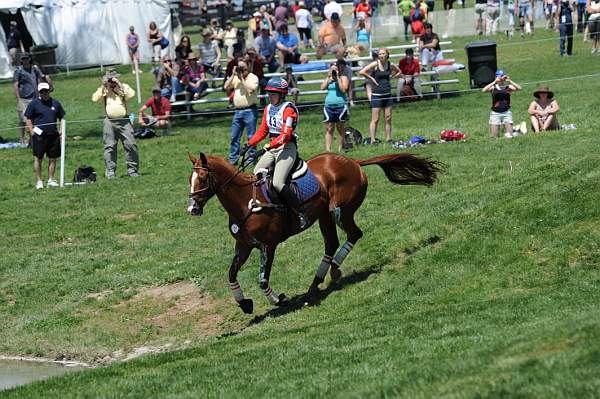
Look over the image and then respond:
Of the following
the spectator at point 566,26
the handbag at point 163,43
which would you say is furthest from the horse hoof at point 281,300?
the spectator at point 566,26

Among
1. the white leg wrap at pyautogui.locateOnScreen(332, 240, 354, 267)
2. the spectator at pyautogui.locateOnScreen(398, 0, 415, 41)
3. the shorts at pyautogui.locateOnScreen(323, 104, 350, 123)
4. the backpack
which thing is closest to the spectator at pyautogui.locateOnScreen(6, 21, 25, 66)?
the spectator at pyautogui.locateOnScreen(398, 0, 415, 41)

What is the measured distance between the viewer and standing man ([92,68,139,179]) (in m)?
23.2

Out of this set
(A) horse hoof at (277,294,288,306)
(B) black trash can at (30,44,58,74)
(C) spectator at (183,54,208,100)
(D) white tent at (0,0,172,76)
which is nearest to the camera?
(A) horse hoof at (277,294,288,306)

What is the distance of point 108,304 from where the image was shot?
Result: 15578 mm

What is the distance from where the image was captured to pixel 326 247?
593 inches

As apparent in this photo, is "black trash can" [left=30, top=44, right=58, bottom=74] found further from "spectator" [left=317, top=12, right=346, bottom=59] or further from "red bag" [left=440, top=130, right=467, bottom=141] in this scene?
"red bag" [left=440, top=130, right=467, bottom=141]

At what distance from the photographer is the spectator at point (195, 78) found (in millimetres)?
32188

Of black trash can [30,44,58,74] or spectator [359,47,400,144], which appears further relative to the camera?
black trash can [30,44,58,74]

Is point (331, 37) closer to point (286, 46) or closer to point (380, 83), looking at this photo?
point (286, 46)

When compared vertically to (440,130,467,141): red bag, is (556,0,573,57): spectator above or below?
above

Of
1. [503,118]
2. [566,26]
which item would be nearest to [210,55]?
[566,26]

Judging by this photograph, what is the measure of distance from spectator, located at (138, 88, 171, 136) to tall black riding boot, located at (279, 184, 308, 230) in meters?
15.3

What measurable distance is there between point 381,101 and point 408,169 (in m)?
8.54

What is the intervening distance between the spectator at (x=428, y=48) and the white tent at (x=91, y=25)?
1137 cm
